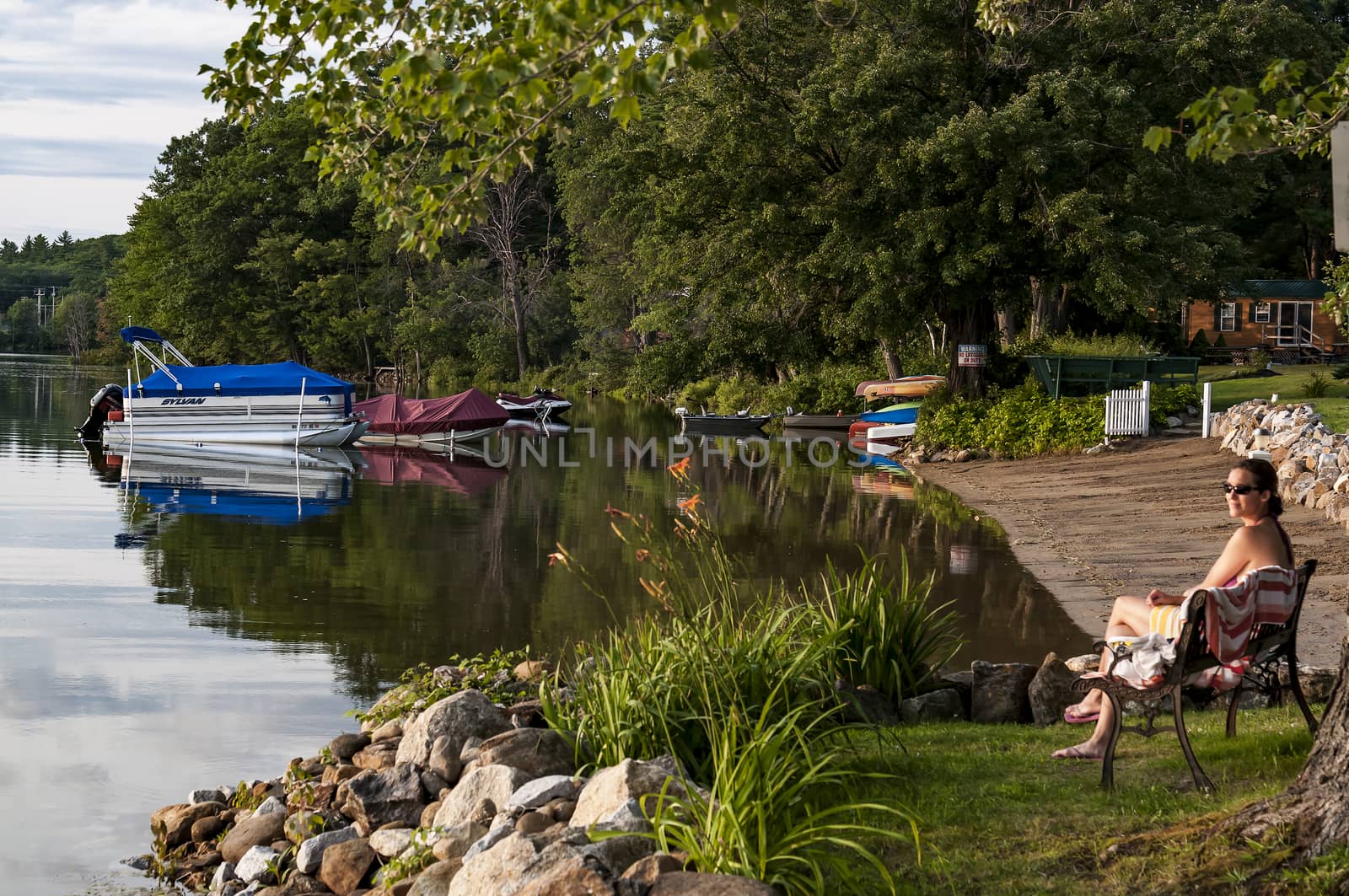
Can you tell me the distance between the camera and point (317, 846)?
6.90 metres

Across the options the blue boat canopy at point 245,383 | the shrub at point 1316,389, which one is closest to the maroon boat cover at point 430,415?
the blue boat canopy at point 245,383

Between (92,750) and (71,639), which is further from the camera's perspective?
(71,639)

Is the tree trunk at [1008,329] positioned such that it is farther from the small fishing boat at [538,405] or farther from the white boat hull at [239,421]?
the white boat hull at [239,421]

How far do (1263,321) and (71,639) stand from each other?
49.8 m

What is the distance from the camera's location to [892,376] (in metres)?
38.6

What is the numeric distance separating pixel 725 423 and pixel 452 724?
3328 cm

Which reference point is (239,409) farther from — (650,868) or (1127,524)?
(650,868)

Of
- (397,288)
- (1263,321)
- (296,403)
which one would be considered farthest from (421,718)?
(397,288)

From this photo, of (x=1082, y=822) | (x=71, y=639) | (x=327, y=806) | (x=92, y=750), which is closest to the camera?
(x=1082, y=822)

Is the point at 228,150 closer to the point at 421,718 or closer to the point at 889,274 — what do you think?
the point at 889,274

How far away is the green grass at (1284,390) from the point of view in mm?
23938

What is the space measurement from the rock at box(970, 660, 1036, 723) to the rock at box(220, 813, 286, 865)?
4065 millimetres

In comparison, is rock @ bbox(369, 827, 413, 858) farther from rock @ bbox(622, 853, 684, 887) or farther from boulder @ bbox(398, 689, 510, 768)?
rock @ bbox(622, 853, 684, 887)

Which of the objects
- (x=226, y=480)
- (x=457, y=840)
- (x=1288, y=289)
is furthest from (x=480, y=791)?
(x=1288, y=289)
